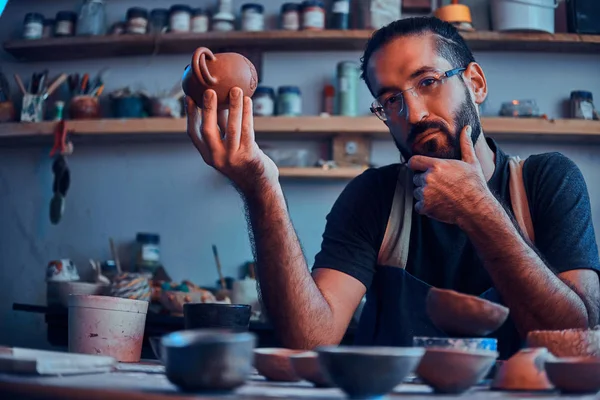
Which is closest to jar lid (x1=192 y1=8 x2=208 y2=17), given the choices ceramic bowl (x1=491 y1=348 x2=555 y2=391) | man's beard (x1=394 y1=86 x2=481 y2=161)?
man's beard (x1=394 y1=86 x2=481 y2=161)

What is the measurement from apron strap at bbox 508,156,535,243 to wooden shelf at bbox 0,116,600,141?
1.17 m

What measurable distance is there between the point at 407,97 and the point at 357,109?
1.42m

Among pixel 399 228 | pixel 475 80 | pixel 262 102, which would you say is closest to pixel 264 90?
pixel 262 102

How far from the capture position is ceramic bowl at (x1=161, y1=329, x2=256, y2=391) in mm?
832

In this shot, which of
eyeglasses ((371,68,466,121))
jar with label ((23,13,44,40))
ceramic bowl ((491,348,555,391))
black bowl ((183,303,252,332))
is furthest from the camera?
jar with label ((23,13,44,40))

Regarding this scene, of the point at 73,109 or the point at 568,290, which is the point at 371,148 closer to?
the point at 73,109

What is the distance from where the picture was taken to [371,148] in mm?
3453

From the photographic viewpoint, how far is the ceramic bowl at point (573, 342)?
44.0 inches

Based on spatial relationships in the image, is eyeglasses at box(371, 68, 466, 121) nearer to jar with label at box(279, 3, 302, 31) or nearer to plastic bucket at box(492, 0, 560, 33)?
plastic bucket at box(492, 0, 560, 33)

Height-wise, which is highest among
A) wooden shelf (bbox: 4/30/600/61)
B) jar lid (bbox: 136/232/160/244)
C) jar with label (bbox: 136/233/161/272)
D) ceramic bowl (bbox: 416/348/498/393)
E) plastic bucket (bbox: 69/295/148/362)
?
wooden shelf (bbox: 4/30/600/61)

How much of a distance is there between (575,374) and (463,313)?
7.1 inches

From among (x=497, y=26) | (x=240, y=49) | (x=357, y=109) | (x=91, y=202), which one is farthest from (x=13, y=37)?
(x=497, y=26)

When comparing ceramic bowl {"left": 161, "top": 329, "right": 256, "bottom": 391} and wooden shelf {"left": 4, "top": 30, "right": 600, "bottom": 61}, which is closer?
ceramic bowl {"left": 161, "top": 329, "right": 256, "bottom": 391}

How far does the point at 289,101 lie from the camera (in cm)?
338
